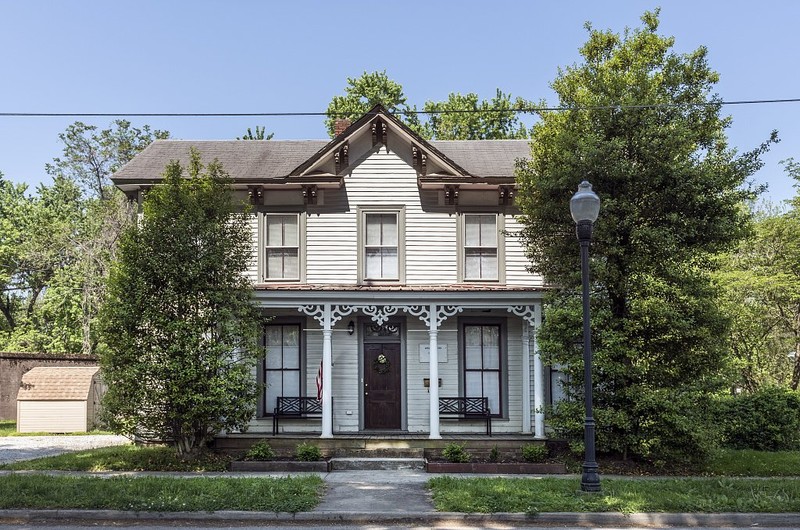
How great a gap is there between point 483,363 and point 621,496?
7.87 meters

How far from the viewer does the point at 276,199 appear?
19.1 m

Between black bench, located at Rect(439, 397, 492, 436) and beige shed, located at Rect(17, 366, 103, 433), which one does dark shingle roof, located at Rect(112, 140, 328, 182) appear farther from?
beige shed, located at Rect(17, 366, 103, 433)

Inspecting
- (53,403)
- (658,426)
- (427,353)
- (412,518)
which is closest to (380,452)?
(427,353)

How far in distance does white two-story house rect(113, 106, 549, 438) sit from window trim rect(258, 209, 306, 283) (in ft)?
0.09

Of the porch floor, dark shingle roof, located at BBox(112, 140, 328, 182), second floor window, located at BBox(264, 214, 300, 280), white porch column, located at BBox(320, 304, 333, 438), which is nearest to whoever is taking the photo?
the porch floor

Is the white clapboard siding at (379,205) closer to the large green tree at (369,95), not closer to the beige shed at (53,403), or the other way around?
the beige shed at (53,403)

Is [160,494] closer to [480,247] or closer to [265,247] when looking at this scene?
[265,247]

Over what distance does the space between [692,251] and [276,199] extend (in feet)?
34.1

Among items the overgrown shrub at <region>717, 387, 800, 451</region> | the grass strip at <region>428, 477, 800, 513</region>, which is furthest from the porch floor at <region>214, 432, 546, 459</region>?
the overgrown shrub at <region>717, 387, 800, 451</region>

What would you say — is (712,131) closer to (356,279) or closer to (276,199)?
(356,279)

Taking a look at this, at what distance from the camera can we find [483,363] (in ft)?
61.8

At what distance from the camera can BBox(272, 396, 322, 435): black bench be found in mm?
18203

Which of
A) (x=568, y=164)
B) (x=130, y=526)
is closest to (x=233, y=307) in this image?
(x=130, y=526)

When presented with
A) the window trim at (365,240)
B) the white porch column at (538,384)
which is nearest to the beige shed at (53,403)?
the window trim at (365,240)
